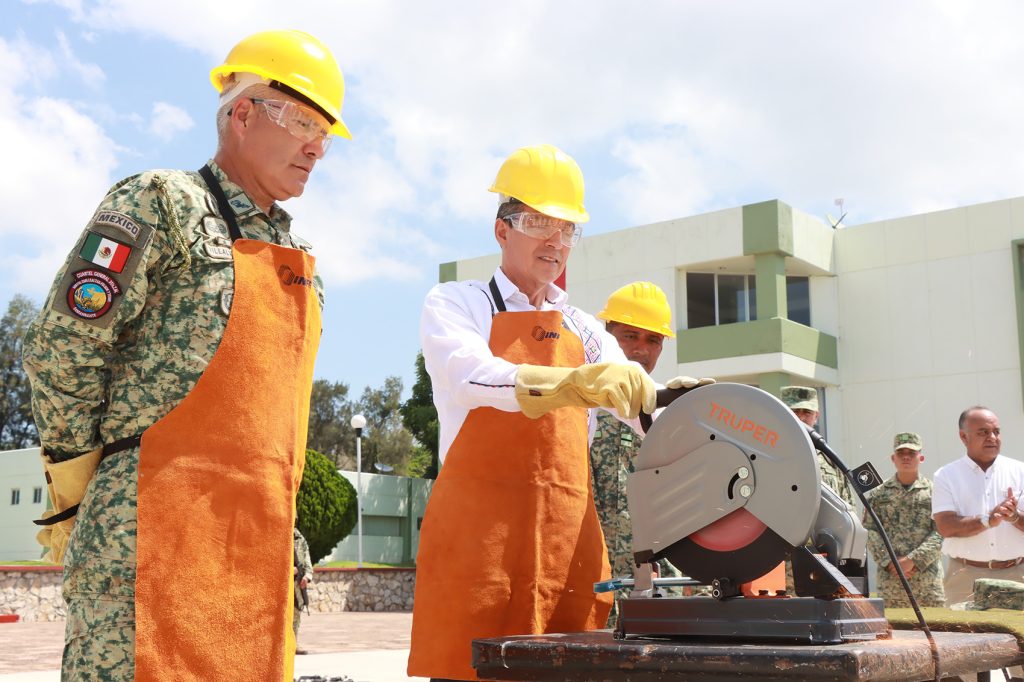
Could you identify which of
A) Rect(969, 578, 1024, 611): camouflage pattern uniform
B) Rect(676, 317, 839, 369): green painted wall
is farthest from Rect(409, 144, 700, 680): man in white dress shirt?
Rect(676, 317, 839, 369): green painted wall

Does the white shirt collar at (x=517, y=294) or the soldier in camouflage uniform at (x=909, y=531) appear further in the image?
the soldier in camouflage uniform at (x=909, y=531)

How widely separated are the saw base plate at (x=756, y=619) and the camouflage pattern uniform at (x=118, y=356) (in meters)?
1.02

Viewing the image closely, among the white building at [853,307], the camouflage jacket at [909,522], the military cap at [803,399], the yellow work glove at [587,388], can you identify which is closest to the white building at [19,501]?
the white building at [853,307]

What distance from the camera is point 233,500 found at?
7.36 ft

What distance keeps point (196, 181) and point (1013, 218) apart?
2322cm

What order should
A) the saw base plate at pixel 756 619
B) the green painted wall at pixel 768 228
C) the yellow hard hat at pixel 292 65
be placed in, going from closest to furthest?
the saw base plate at pixel 756 619 → the yellow hard hat at pixel 292 65 → the green painted wall at pixel 768 228

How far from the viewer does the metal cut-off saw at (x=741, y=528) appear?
2.07 metres

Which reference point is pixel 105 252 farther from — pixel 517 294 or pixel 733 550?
pixel 733 550

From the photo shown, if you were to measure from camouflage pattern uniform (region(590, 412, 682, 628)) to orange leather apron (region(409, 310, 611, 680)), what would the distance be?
1329 millimetres

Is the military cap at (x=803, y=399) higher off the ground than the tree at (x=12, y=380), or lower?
lower

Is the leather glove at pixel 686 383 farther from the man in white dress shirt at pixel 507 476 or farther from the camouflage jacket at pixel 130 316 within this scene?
the camouflage jacket at pixel 130 316

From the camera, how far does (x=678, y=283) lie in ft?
83.1

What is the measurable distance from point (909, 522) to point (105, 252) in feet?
26.5

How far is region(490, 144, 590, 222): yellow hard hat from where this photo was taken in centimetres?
308
